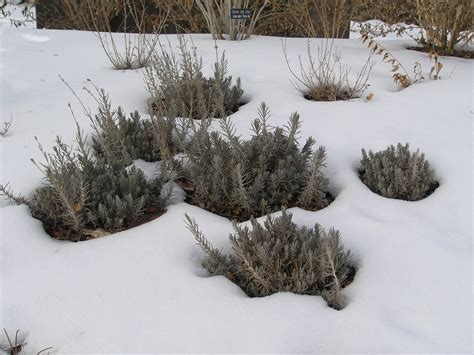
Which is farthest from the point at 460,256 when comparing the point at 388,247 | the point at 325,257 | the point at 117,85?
the point at 117,85

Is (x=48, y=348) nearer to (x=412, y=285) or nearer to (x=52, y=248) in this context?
(x=52, y=248)

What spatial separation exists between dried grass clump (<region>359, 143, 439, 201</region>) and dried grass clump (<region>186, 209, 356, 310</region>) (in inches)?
22.4

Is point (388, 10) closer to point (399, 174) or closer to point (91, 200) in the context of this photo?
point (399, 174)

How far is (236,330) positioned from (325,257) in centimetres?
48

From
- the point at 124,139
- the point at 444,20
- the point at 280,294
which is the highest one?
the point at 444,20

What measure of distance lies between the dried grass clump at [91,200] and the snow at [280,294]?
0.10 meters

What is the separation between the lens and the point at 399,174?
2340 millimetres

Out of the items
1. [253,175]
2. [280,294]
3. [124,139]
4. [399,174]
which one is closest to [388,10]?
[399,174]

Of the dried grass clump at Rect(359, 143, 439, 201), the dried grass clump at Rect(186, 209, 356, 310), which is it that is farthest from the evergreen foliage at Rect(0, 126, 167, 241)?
the dried grass clump at Rect(359, 143, 439, 201)

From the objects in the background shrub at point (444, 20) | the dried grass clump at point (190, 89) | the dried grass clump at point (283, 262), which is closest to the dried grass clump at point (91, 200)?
the dried grass clump at point (283, 262)

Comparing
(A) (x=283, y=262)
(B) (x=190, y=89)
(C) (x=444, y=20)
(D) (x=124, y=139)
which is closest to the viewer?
(A) (x=283, y=262)

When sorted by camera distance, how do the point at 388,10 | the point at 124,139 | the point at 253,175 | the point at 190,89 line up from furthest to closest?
the point at 388,10 → the point at 190,89 → the point at 124,139 → the point at 253,175

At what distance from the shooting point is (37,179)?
8.41 ft

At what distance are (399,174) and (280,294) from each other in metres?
0.96
